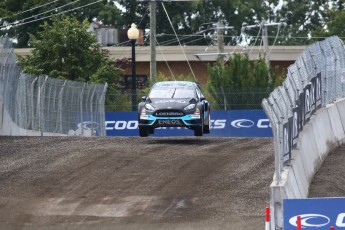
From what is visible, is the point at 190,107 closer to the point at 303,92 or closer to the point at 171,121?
the point at 171,121

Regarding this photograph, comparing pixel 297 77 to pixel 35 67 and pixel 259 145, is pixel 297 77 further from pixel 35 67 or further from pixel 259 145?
pixel 35 67

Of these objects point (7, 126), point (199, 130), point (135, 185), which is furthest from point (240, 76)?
point (135, 185)

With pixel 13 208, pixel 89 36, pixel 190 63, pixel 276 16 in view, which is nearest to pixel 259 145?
pixel 13 208

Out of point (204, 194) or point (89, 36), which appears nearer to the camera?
point (204, 194)

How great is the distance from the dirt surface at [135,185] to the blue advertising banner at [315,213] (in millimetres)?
2838

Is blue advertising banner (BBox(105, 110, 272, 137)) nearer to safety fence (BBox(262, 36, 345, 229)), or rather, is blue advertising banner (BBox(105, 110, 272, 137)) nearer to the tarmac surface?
safety fence (BBox(262, 36, 345, 229))

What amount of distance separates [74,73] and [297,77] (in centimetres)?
2987

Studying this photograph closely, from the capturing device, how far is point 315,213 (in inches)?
636

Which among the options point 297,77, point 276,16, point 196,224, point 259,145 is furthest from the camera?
point 276,16

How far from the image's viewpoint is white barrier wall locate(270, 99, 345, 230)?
17859 millimetres

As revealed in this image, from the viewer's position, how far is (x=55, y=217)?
792 inches

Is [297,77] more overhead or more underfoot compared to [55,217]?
more overhead

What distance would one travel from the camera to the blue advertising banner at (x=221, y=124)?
47.3 metres

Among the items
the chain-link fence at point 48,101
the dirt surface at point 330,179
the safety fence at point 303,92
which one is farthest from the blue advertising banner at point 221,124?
the dirt surface at point 330,179
